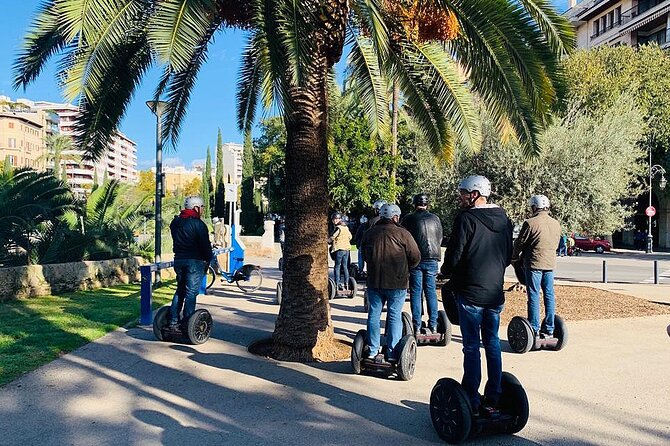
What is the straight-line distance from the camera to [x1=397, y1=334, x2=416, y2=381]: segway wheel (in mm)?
6039

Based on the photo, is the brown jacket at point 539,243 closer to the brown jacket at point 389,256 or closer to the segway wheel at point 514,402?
the brown jacket at point 389,256

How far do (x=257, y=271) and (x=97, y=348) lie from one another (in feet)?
22.5

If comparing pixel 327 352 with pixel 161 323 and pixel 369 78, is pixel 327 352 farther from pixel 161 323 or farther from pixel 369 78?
pixel 369 78

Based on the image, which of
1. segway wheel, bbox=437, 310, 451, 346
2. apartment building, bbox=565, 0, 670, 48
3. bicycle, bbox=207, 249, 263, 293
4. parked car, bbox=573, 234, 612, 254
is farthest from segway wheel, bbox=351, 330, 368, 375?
apartment building, bbox=565, 0, 670, 48

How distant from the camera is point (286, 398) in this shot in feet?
18.3

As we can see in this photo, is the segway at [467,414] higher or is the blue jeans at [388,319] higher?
the blue jeans at [388,319]

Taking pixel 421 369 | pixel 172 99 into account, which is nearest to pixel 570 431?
pixel 421 369

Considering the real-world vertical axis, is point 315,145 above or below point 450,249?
above

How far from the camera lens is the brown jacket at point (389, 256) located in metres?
6.20

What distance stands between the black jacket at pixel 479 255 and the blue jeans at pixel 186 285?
167 inches

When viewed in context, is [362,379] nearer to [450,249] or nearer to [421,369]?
[421,369]

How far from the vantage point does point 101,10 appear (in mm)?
5578

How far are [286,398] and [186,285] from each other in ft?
9.53

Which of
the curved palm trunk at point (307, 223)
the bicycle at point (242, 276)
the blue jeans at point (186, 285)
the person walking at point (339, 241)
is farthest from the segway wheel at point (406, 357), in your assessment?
the bicycle at point (242, 276)
